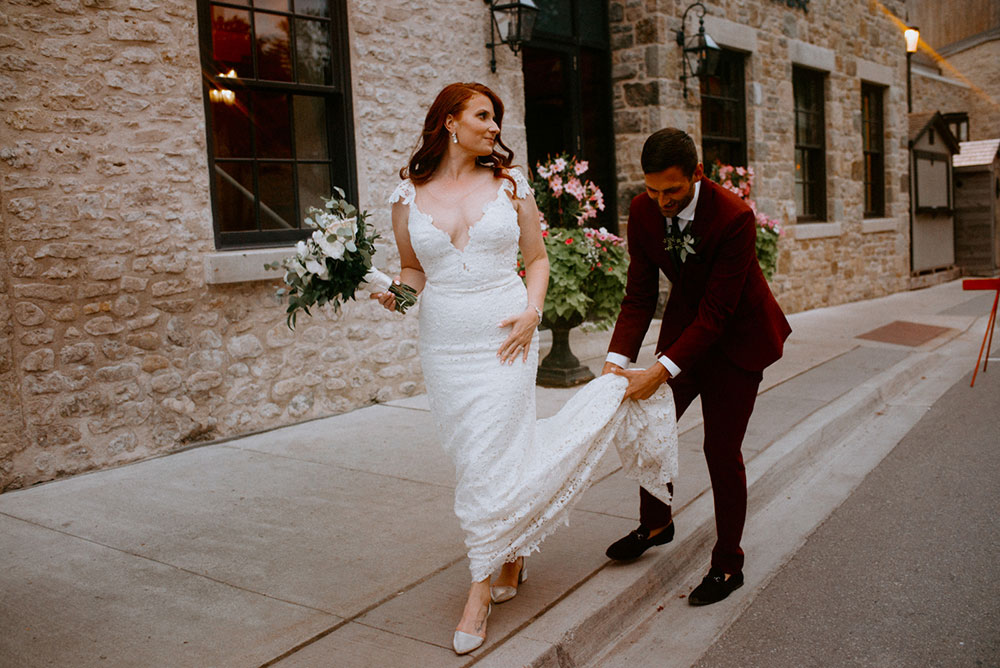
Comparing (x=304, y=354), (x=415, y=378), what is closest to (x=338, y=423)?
(x=304, y=354)

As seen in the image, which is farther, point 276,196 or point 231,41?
point 276,196

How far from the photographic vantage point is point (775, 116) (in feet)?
40.7

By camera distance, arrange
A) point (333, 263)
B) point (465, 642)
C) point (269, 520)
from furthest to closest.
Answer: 1. point (269, 520)
2. point (333, 263)
3. point (465, 642)

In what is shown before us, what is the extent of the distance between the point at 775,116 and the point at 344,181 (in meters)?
7.75

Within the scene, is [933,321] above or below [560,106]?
below

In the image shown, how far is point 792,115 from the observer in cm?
1280

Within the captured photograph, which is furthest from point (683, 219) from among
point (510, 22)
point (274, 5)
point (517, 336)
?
point (510, 22)

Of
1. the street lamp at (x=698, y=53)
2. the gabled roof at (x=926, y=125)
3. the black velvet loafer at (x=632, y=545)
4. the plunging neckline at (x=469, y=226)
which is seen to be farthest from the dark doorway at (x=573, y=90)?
the gabled roof at (x=926, y=125)

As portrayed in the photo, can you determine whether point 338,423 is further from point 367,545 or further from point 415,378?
point 367,545

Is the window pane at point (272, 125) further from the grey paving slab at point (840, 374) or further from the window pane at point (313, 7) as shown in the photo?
the grey paving slab at point (840, 374)

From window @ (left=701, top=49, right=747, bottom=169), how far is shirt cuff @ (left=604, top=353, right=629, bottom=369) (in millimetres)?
8284

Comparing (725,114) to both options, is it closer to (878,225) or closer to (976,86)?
(878,225)

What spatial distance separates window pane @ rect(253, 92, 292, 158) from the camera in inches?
257

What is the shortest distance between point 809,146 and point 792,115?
3.46 feet
